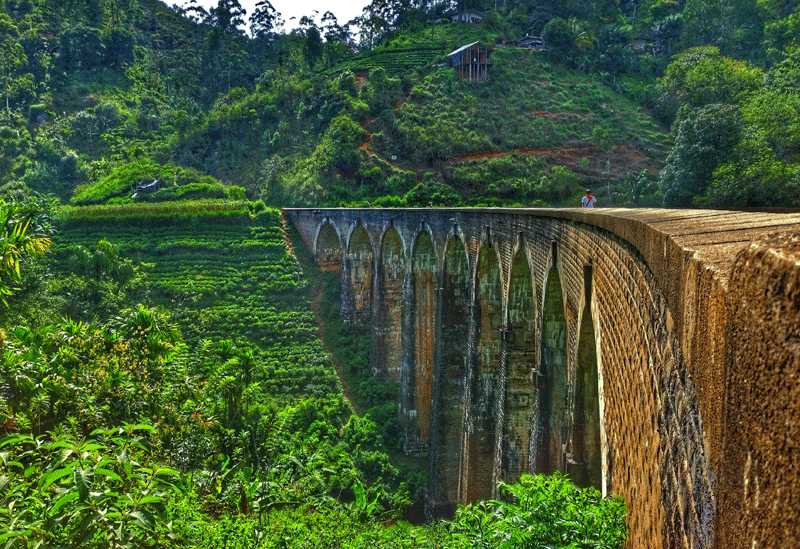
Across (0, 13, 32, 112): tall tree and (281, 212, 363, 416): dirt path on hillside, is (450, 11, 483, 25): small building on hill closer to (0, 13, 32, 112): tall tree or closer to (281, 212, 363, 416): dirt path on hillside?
(281, 212, 363, 416): dirt path on hillside

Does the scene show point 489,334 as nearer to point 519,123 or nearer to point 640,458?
point 640,458

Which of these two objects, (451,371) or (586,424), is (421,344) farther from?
(586,424)

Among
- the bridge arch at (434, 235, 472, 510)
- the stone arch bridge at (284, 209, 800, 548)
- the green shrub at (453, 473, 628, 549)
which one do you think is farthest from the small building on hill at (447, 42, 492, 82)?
the green shrub at (453, 473, 628, 549)

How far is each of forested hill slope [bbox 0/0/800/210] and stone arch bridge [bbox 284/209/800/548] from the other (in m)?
9.13

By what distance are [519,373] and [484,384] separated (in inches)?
107

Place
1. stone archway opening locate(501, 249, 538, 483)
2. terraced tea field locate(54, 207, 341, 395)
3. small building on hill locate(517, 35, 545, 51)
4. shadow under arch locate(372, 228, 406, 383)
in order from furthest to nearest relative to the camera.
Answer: small building on hill locate(517, 35, 545, 51) < shadow under arch locate(372, 228, 406, 383) < terraced tea field locate(54, 207, 341, 395) < stone archway opening locate(501, 249, 538, 483)

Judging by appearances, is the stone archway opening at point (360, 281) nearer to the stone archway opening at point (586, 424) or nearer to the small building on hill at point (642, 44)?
the stone archway opening at point (586, 424)

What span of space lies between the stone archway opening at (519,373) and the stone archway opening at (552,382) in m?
1.21

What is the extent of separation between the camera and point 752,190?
1675 cm

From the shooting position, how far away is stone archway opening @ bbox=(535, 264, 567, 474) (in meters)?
10.0

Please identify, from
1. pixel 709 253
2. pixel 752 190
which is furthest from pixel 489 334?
pixel 709 253

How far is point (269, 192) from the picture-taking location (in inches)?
1630

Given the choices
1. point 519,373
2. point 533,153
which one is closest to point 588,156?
point 533,153

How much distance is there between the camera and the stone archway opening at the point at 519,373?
1249 centimetres
